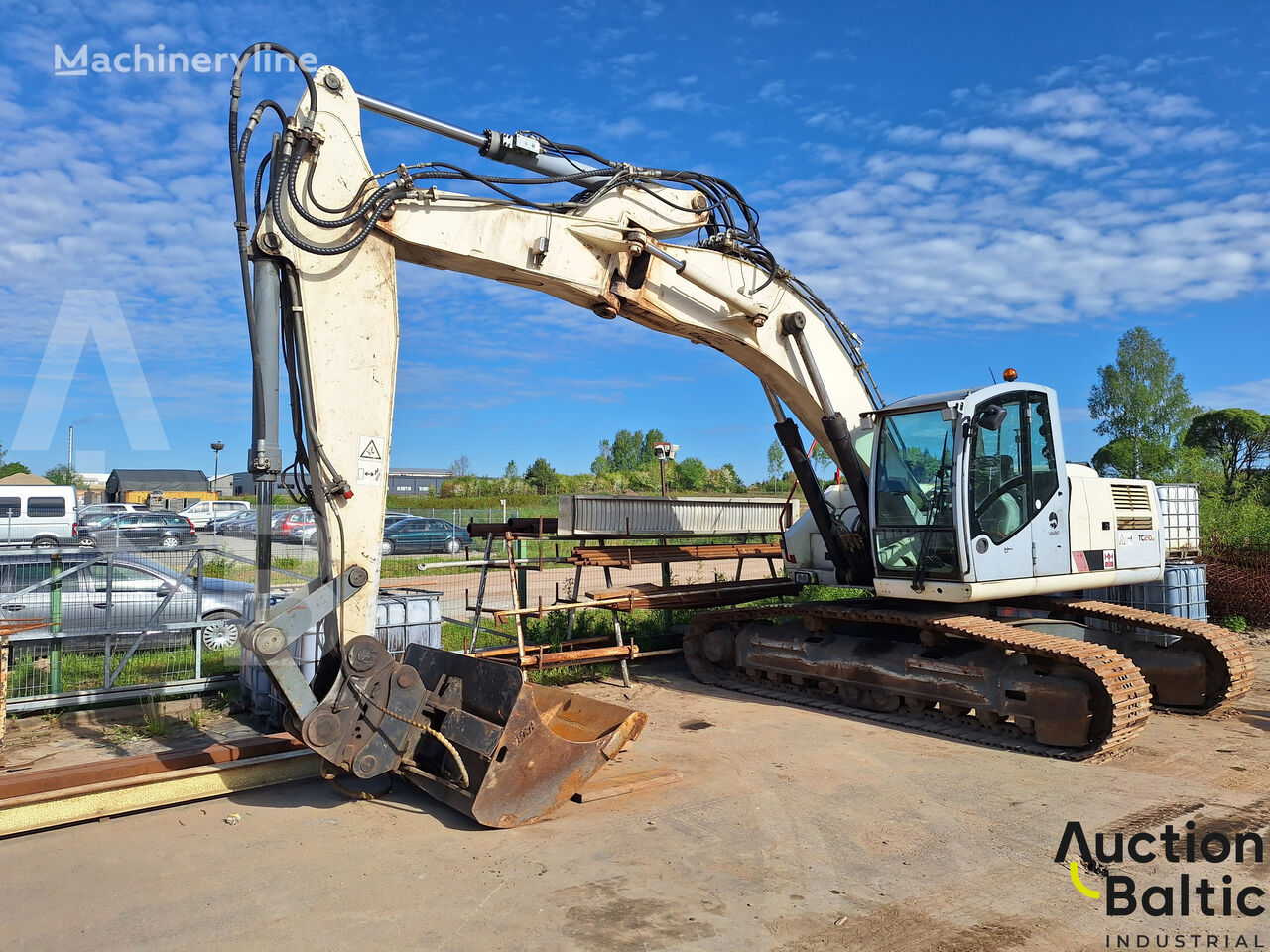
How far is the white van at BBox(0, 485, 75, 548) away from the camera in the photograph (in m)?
22.5

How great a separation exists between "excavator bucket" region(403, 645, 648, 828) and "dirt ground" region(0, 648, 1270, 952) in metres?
0.16

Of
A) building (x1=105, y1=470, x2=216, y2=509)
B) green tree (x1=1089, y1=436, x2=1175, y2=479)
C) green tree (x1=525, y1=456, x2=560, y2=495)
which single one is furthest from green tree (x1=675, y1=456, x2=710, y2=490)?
building (x1=105, y1=470, x2=216, y2=509)

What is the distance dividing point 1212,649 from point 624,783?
572 cm

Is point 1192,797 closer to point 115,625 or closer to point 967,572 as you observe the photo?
point 967,572

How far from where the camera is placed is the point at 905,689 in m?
8.13

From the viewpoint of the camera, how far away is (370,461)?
587cm

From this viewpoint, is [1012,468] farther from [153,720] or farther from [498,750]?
[153,720]

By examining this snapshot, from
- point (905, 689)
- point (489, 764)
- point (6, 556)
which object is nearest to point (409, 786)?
point (489, 764)

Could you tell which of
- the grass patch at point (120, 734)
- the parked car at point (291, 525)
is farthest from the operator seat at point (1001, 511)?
the parked car at point (291, 525)

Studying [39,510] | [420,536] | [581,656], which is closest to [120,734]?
[581,656]

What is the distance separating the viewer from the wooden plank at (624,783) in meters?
5.88

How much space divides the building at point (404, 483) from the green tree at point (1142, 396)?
135ft

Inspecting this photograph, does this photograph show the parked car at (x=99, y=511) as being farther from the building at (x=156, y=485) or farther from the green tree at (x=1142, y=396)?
the green tree at (x=1142, y=396)

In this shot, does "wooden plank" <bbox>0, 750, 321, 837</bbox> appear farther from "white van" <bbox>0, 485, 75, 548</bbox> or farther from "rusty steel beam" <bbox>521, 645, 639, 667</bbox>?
"white van" <bbox>0, 485, 75, 548</bbox>
